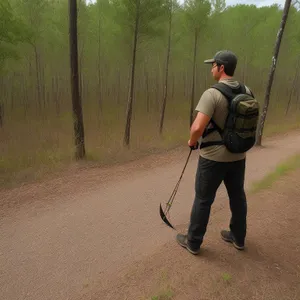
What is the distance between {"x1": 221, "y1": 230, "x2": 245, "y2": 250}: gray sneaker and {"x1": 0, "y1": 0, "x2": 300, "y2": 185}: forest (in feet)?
14.5

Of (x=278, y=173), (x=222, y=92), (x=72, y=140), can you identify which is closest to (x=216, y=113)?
(x=222, y=92)

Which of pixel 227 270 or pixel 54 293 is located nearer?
pixel 54 293

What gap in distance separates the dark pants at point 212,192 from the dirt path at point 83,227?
0.73 meters

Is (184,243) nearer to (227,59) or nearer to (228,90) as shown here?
(228,90)

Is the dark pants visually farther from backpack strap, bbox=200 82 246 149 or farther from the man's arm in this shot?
the man's arm

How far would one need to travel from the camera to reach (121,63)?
25125mm

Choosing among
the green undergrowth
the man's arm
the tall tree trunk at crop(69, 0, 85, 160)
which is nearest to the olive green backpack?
the man's arm

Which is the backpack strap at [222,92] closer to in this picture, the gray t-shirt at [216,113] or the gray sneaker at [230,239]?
the gray t-shirt at [216,113]

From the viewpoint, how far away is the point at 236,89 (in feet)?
8.61

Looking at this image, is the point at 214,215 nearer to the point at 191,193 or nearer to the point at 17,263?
the point at 191,193

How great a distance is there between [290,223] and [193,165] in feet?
11.0

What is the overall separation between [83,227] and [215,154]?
7.73 ft

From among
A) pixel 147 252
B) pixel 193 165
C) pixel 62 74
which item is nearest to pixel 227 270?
pixel 147 252

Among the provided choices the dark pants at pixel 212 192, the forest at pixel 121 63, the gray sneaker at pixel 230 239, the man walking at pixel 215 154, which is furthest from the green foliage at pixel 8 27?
the gray sneaker at pixel 230 239
